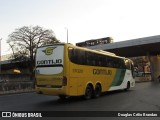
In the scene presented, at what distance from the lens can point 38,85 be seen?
18.5m

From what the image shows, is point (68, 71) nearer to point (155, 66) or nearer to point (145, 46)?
point (145, 46)

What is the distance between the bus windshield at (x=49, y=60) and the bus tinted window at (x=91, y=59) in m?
0.60

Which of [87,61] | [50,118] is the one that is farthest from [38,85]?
[50,118]

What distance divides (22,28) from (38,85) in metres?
54.2

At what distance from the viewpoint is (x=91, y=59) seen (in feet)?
67.2

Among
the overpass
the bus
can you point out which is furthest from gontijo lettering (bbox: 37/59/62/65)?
the overpass

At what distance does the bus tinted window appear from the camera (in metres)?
18.3

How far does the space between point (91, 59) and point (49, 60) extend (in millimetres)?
3319

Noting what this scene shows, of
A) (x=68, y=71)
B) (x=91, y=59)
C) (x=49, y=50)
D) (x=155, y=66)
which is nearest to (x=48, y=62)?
(x=49, y=50)

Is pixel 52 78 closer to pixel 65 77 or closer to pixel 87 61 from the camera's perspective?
pixel 65 77

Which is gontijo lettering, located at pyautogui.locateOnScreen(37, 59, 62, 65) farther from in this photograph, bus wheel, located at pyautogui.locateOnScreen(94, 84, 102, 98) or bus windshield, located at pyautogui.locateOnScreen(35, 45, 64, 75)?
bus wheel, located at pyautogui.locateOnScreen(94, 84, 102, 98)

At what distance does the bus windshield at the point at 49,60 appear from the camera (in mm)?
17719

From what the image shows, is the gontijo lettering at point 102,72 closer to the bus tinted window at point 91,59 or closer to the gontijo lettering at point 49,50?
the bus tinted window at point 91,59

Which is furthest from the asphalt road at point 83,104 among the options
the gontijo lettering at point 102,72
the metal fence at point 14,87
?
the metal fence at point 14,87
